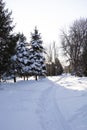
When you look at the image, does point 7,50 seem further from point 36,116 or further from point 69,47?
point 69,47

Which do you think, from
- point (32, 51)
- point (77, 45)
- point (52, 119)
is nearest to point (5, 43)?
point (52, 119)

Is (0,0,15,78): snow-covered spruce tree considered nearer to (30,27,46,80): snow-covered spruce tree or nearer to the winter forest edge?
the winter forest edge

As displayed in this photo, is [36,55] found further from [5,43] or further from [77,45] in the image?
[5,43]

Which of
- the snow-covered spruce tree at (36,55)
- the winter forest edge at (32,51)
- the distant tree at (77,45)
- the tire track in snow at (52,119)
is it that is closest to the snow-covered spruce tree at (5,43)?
the winter forest edge at (32,51)

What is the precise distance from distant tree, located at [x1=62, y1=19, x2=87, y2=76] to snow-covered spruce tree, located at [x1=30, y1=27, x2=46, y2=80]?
8875 millimetres

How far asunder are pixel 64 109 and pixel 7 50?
36.0 ft

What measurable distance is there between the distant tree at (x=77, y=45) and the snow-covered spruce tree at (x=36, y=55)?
29.1 ft

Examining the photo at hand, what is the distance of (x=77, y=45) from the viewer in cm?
4638

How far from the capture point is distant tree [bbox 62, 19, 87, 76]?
148ft

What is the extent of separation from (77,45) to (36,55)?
35.8 feet

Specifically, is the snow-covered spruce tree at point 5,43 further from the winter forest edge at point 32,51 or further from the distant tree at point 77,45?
the distant tree at point 77,45

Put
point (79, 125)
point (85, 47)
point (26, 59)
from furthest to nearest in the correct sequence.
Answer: point (85, 47) → point (26, 59) → point (79, 125)

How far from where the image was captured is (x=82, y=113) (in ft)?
31.4

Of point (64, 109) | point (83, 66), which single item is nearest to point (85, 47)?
point (83, 66)
